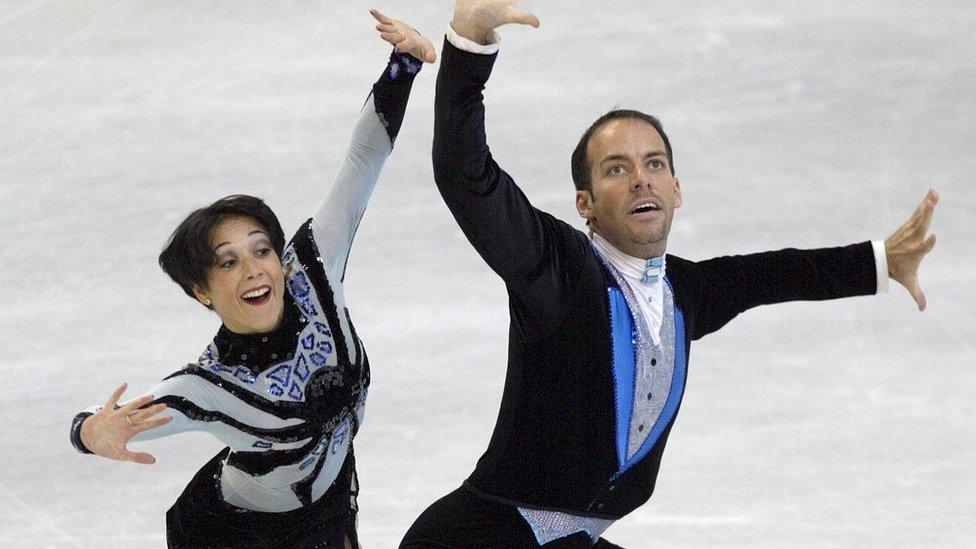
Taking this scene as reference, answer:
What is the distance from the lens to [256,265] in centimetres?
370

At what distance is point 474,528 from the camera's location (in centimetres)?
351

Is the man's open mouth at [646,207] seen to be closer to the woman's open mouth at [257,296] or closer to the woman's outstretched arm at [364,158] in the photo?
the woman's outstretched arm at [364,158]

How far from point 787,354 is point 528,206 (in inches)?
110

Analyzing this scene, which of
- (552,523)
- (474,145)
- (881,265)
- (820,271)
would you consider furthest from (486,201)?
(881,265)

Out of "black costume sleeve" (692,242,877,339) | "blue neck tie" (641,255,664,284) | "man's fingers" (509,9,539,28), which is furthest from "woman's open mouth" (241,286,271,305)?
"man's fingers" (509,9,539,28)

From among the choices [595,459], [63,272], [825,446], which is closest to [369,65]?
[63,272]

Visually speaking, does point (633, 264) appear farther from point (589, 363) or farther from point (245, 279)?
point (245, 279)

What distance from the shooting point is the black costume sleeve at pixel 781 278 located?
381cm

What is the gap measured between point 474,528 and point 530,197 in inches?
129

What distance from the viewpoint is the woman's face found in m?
3.68

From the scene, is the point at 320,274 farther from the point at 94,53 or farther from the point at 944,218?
the point at 94,53

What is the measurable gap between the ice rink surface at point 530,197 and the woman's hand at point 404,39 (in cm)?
159

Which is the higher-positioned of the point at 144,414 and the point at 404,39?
the point at 404,39

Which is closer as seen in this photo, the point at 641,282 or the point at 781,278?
the point at 641,282
